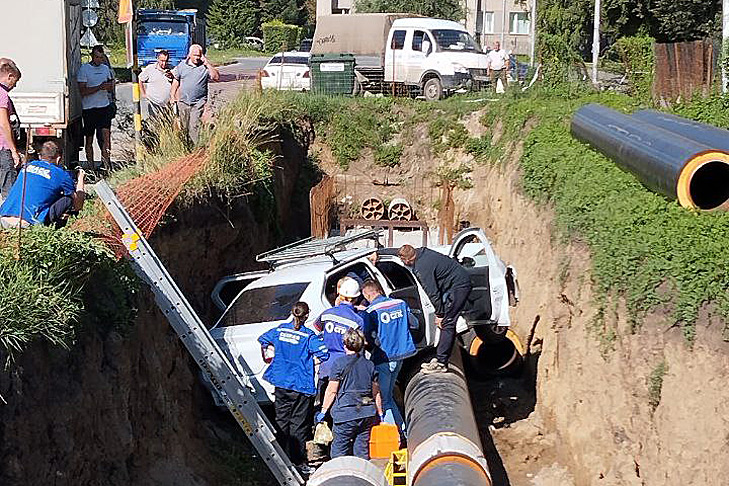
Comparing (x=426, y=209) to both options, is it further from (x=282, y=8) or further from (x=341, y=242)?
(x=282, y=8)

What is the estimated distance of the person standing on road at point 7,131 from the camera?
9.97m

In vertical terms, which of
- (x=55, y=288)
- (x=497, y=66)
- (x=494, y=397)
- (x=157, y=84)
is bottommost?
(x=494, y=397)

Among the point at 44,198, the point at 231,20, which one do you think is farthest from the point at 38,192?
the point at 231,20

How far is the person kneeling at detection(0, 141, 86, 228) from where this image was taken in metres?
8.03

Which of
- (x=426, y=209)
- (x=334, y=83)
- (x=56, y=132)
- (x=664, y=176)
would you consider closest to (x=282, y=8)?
(x=334, y=83)

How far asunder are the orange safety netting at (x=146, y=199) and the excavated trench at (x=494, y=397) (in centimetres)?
32

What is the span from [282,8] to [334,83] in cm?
4514

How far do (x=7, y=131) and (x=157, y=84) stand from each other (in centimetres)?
498

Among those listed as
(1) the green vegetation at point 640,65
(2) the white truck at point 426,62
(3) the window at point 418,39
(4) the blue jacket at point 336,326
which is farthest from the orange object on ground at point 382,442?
(3) the window at point 418,39

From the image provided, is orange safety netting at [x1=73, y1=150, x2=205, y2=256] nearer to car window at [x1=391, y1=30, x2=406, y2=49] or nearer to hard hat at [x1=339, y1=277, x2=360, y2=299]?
hard hat at [x1=339, y1=277, x2=360, y2=299]

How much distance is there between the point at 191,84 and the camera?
1488 centimetres

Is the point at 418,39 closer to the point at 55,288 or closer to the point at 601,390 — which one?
the point at 601,390

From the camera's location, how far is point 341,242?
13.0 m

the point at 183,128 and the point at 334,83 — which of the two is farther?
the point at 334,83
